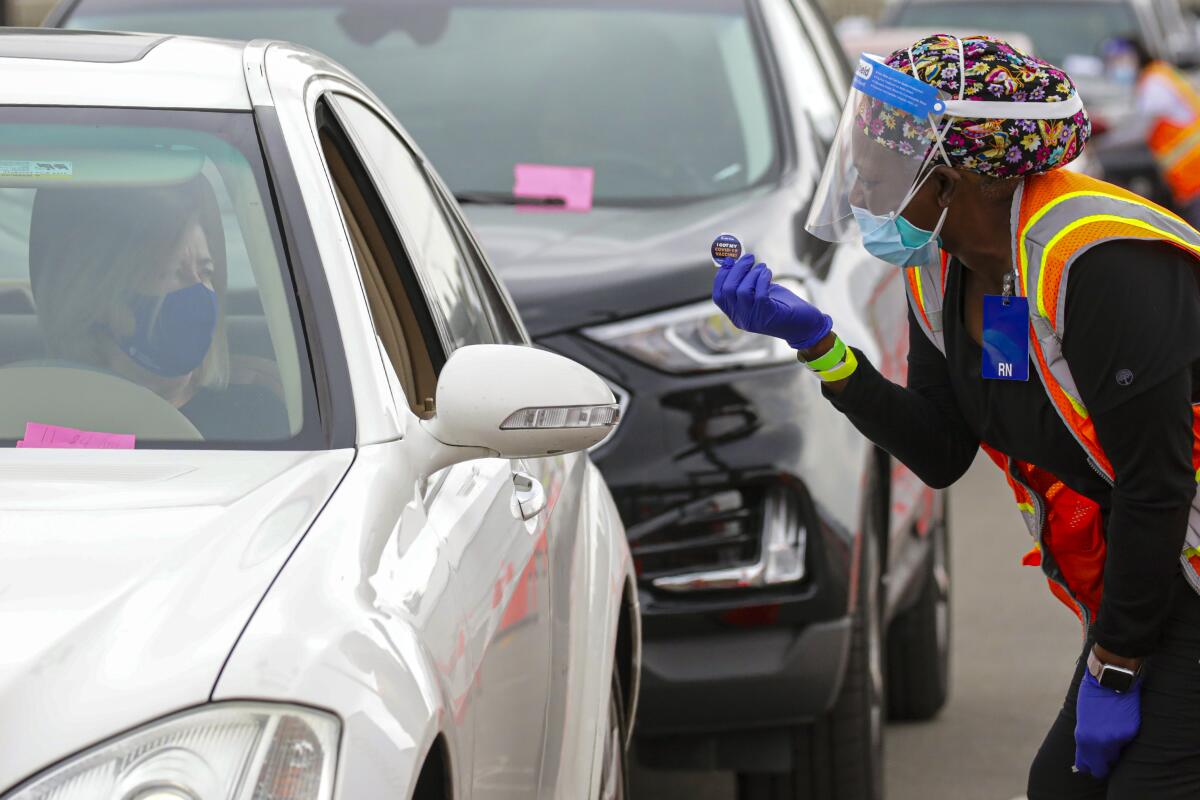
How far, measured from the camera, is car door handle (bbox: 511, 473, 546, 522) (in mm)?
2998

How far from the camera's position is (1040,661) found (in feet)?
21.1

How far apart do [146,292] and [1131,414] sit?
137 cm

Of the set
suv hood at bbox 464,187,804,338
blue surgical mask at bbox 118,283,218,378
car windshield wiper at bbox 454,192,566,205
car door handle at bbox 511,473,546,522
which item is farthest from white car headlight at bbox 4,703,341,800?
car windshield wiper at bbox 454,192,566,205

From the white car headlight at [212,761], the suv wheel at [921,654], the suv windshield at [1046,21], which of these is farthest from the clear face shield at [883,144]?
the suv windshield at [1046,21]

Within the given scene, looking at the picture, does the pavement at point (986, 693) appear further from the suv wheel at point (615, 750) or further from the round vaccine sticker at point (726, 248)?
the round vaccine sticker at point (726, 248)

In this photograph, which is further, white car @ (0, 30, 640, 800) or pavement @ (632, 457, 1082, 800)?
pavement @ (632, 457, 1082, 800)

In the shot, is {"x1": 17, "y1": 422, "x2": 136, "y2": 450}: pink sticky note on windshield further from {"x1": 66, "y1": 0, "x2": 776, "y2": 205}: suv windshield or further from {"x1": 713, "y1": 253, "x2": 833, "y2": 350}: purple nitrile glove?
{"x1": 66, "y1": 0, "x2": 776, "y2": 205}: suv windshield

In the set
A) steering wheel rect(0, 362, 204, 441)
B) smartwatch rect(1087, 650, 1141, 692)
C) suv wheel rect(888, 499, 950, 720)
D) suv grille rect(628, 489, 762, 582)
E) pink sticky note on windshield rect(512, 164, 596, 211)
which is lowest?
suv wheel rect(888, 499, 950, 720)

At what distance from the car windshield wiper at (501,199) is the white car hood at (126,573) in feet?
8.69

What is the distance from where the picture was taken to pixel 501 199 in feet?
17.0

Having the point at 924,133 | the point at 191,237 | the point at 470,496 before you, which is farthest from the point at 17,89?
the point at 924,133

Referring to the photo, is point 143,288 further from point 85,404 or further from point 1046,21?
point 1046,21

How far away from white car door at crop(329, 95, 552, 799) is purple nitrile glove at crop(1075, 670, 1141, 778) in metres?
0.81

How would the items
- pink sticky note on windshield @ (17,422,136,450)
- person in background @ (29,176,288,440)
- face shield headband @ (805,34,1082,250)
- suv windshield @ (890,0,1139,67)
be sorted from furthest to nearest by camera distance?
suv windshield @ (890,0,1139,67), face shield headband @ (805,34,1082,250), person in background @ (29,176,288,440), pink sticky note on windshield @ (17,422,136,450)
